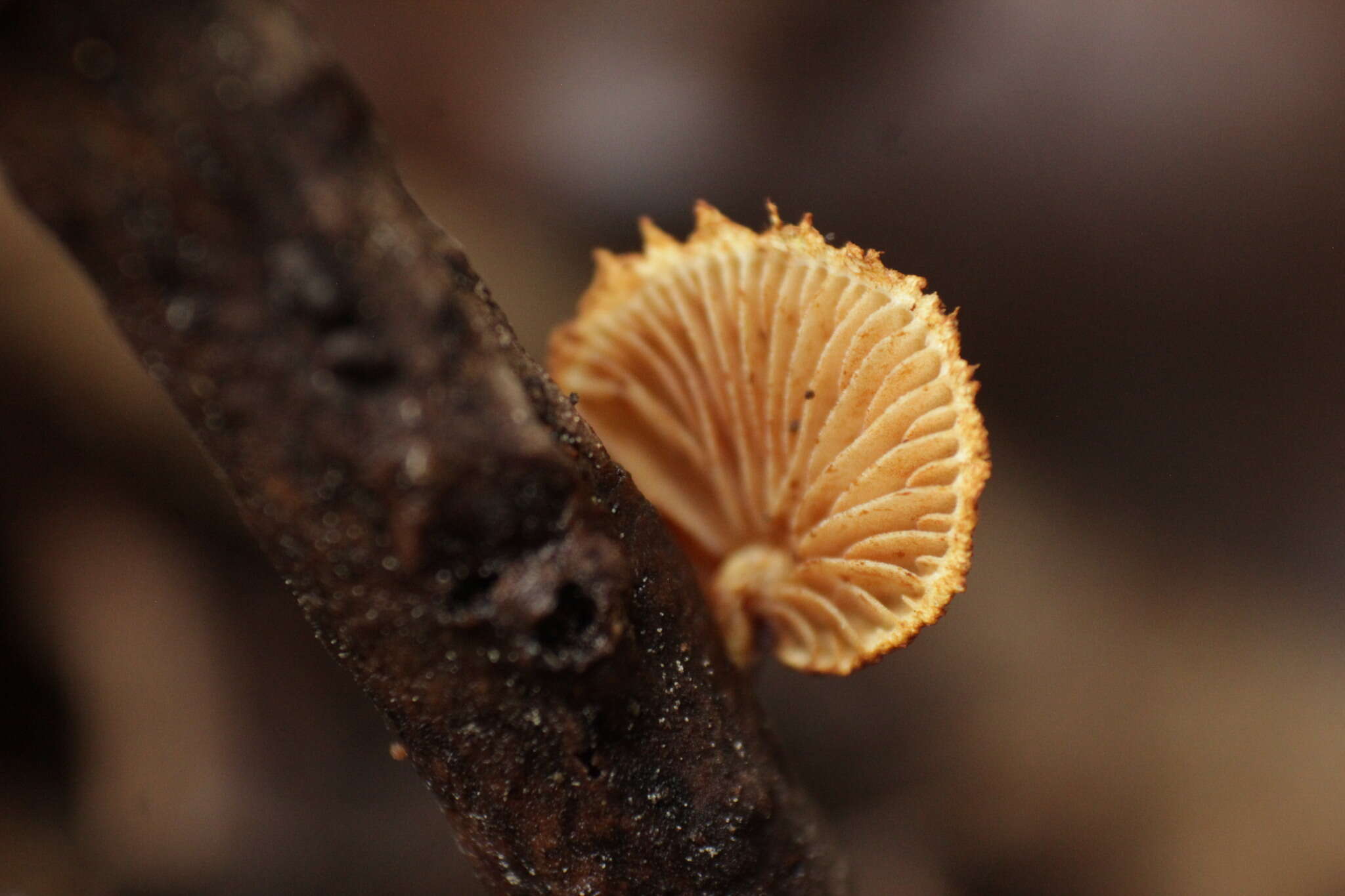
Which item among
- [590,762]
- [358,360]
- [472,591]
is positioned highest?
[358,360]

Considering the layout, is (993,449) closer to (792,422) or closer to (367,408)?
(792,422)

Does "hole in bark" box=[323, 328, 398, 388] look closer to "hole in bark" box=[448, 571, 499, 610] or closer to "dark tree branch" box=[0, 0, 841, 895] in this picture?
"dark tree branch" box=[0, 0, 841, 895]

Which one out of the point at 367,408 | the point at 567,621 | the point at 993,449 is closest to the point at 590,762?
the point at 567,621

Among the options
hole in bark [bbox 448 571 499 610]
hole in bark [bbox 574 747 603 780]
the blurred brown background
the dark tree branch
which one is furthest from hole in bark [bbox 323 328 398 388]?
the blurred brown background

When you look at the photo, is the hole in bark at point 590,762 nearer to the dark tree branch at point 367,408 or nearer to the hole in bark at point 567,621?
the dark tree branch at point 367,408

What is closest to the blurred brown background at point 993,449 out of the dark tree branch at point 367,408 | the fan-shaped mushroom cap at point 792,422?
the fan-shaped mushroom cap at point 792,422

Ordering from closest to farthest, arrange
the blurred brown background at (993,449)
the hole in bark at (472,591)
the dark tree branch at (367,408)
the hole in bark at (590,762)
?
the dark tree branch at (367,408) < the hole in bark at (472,591) < the hole in bark at (590,762) < the blurred brown background at (993,449)

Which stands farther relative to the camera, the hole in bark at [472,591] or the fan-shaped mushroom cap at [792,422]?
the fan-shaped mushroom cap at [792,422]
